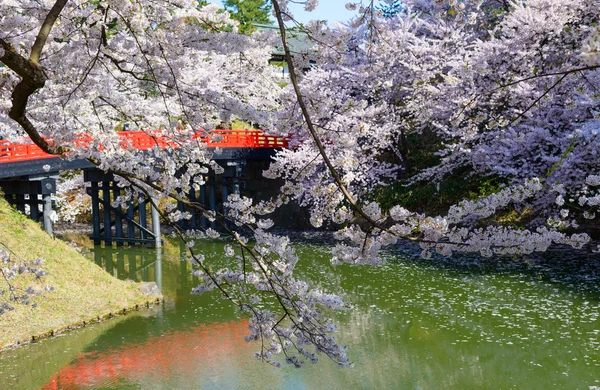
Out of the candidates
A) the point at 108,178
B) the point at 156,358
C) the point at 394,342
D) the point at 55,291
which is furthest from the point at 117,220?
the point at 394,342

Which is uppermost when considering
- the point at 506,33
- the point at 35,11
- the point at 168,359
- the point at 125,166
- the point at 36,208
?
the point at 506,33

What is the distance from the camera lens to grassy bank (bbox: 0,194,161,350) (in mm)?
9328

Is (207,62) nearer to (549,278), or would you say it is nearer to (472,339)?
(549,278)

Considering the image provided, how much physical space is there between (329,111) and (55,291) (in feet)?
25.5

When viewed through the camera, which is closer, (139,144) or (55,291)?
(55,291)

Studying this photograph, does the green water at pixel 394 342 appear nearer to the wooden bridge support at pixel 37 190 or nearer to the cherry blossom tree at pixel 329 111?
the cherry blossom tree at pixel 329 111

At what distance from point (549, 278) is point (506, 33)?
17.2 ft

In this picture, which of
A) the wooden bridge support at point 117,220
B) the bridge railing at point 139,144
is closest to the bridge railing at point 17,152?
the bridge railing at point 139,144

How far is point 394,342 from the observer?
9031mm

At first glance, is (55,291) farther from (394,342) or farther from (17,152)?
(394,342)

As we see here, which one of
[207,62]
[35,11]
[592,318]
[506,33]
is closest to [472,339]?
[592,318]

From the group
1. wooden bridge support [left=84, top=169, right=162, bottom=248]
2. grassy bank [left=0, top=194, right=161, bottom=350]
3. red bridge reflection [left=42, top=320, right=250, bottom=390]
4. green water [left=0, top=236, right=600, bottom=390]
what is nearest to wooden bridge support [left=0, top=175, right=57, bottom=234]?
grassy bank [left=0, top=194, right=161, bottom=350]

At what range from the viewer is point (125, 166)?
4.30m

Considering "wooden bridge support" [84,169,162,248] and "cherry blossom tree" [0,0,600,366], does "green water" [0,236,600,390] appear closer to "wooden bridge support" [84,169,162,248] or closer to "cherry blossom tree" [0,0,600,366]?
"cherry blossom tree" [0,0,600,366]
